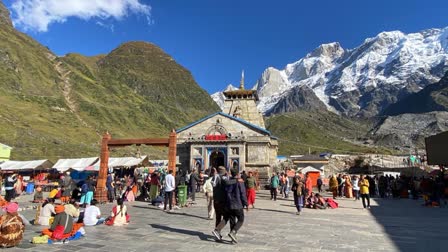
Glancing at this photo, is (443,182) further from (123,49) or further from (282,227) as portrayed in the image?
(123,49)

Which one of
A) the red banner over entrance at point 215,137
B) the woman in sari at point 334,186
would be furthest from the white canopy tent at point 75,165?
the woman in sari at point 334,186

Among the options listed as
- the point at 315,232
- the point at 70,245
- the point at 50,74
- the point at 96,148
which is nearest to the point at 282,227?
the point at 315,232

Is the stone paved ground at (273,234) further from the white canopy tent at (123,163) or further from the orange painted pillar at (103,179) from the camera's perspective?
the white canopy tent at (123,163)

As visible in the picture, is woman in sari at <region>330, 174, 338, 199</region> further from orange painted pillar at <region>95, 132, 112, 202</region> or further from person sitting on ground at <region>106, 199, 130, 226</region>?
person sitting on ground at <region>106, 199, 130, 226</region>

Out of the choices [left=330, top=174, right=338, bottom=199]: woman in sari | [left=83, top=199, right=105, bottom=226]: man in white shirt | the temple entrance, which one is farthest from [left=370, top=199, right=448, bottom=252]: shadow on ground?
the temple entrance

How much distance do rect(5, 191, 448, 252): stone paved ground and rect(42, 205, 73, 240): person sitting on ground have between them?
0.37 meters

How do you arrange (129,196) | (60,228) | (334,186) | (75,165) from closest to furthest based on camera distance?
(60,228) < (129,196) < (334,186) < (75,165)

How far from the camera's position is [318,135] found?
123 m

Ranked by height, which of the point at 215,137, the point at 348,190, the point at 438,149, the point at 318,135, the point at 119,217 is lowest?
the point at 119,217

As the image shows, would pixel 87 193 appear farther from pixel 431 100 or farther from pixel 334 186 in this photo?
pixel 431 100

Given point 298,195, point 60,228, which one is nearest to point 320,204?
point 298,195

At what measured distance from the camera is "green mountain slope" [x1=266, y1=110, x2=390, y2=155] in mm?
103188

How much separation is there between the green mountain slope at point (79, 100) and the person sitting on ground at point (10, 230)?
162 ft

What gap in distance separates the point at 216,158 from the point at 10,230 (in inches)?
1161
